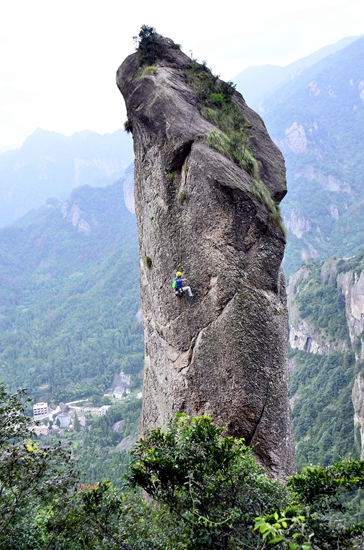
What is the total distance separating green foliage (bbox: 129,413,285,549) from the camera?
759 centimetres

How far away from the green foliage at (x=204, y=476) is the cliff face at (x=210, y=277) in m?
3.77

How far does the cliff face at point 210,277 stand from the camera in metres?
12.0

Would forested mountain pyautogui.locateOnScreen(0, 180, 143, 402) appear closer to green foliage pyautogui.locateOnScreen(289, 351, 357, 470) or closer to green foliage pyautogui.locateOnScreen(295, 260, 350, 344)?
green foliage pyautogui.locateOnScreen(295, 260, 350, 344)

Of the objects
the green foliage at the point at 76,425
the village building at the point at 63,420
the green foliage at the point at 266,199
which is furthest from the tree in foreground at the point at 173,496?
the village building at the point at 63,420

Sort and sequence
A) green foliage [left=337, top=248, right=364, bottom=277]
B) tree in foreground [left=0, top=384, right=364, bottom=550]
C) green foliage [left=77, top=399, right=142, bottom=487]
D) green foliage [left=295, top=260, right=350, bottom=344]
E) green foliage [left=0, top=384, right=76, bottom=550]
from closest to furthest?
tree in foreground [left=0, top=384, right=364, bottom=550]
green foliage [left=0, top=384, right=76, bottom=550]
green foliage [left=77, top=399, right=142, bottom=487]
green foliage [left=337, top=248, right=364, bottom=277]
green foliage [left=295, top=260, right=350, bottom=344]

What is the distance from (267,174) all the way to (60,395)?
351 ft

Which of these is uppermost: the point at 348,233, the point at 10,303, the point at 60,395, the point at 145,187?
the point at 348,233

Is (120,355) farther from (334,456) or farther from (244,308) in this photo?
(244,308)

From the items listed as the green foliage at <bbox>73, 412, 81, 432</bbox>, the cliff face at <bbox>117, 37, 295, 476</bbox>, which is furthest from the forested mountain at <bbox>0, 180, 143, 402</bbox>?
the cliff face at <bbox>117, 37, 295, 476</bbox>

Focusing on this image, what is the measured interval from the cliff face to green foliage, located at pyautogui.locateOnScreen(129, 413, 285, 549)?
3.77 m

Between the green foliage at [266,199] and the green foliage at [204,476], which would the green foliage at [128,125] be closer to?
the green foliage at [266,199]

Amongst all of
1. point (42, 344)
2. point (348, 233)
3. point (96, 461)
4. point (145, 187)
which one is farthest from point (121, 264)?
point (145, 187)

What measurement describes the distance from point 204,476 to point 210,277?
5.89 m

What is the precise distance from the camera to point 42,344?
485 ft
